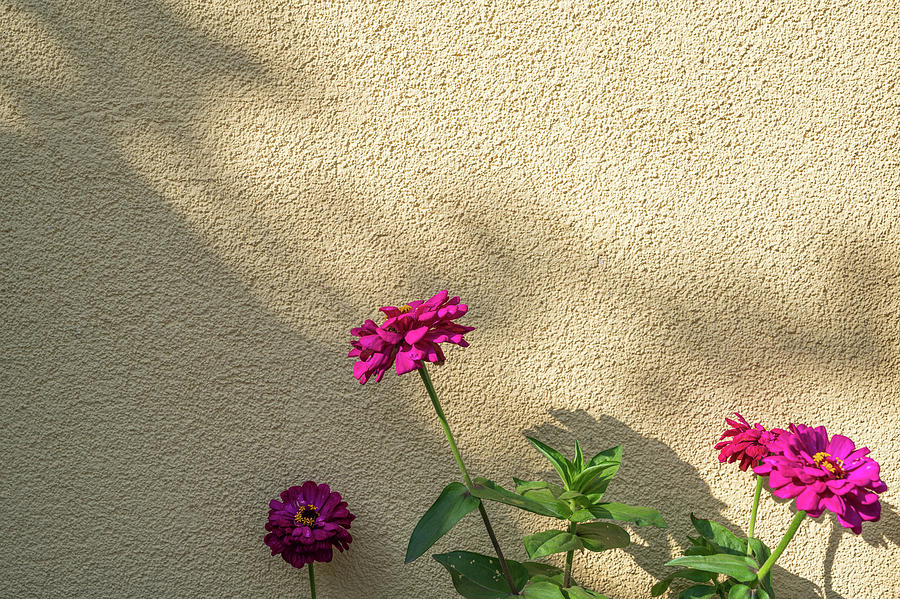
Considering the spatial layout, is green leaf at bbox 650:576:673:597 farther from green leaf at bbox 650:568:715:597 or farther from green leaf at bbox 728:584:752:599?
green leaf at bbox 728:584:752:599

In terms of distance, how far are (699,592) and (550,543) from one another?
23 centimetres

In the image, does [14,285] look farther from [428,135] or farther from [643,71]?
[643,71]

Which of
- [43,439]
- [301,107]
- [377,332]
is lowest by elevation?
[377,332]

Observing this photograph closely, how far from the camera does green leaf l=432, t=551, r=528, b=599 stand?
92cm

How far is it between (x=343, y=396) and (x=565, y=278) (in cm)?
41

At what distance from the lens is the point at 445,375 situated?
3.54ft

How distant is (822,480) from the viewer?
2.52 feet

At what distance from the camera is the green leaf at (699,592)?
94 cm

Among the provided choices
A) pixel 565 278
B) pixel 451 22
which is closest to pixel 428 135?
pixel 451 22

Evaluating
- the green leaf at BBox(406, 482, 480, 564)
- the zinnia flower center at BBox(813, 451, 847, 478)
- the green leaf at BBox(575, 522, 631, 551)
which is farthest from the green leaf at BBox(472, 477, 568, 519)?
the zinnia flower center at BBox(813, 451, 847, 478)

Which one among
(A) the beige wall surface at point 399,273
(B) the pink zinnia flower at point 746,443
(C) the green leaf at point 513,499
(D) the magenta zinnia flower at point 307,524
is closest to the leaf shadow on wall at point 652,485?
(A) the beige wall surface at point 399,273

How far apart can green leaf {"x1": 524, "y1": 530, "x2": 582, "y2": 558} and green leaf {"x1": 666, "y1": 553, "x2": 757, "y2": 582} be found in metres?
0.14

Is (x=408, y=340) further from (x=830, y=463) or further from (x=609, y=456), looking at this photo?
(x=830, y=463)

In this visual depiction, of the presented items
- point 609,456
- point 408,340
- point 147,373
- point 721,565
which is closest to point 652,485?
point 609,456
